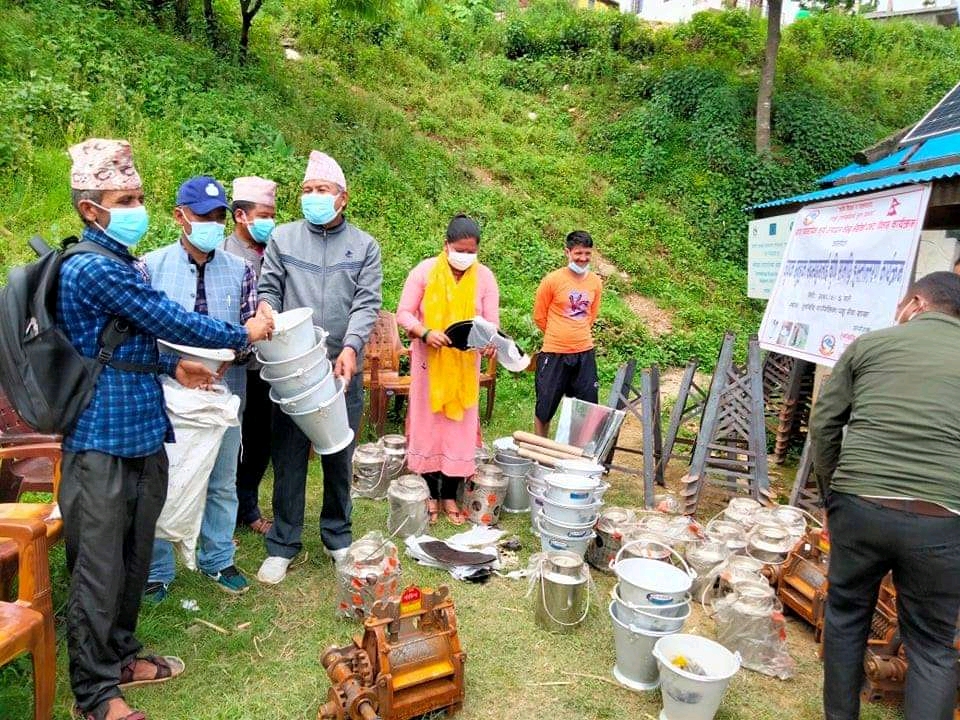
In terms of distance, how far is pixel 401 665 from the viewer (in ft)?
9.04

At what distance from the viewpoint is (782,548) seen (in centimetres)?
416

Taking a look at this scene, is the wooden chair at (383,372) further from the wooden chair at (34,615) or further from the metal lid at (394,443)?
the wooden chair at (34,615)

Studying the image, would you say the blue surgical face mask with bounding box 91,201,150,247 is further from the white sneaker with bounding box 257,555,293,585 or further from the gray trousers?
the white sneaker with bounding box 257,555,293,585

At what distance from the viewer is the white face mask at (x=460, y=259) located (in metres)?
4.50

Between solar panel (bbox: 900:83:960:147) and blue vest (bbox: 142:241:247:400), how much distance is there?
5796 millimetres

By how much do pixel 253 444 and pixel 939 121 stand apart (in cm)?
651

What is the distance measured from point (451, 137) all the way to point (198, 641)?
12.5 metres

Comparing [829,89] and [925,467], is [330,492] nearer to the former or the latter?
[925,467]

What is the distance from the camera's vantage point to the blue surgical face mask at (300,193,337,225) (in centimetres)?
363

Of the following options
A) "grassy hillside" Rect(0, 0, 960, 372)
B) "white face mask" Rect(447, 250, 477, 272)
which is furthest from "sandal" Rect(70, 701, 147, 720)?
"grassy hillside" Rect(0, 0, 960, 372)

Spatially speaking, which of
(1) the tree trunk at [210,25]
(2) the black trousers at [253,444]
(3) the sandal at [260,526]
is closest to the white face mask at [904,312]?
(2) the black trousers at [253,444]

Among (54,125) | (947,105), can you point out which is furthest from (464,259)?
(54,125)

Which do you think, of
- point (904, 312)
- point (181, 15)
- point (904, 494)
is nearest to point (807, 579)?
point (904, 494)

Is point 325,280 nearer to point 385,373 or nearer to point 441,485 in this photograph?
point 441,485
